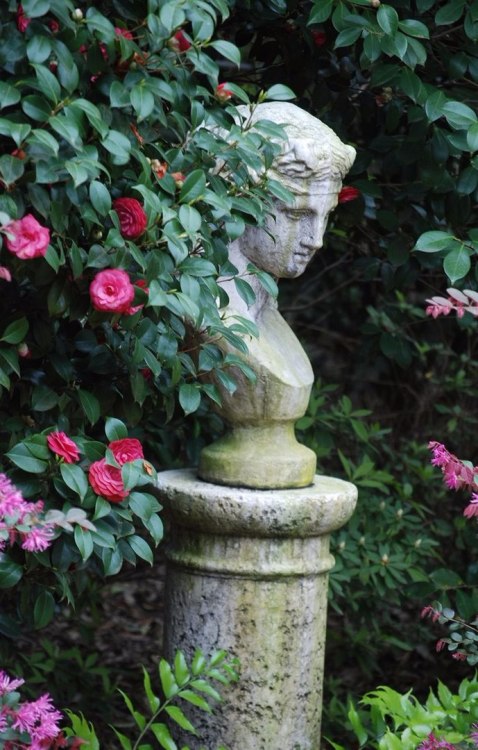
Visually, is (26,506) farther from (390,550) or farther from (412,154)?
(390,550)

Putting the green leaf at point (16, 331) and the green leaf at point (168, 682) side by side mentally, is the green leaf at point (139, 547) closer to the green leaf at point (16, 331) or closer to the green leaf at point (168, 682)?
the green leaf at point (168, 682)

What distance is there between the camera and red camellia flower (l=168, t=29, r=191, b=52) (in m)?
2.27

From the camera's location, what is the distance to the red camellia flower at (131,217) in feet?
7.36

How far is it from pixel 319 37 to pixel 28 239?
1.43 metres

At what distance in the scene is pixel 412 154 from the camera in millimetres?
3113

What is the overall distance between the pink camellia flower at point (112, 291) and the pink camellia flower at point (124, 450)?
310 mm

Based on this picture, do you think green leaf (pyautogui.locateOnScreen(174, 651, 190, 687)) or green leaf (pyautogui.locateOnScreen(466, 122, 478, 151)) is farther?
green leaf (pyautogui.locateOnScreen(466, 122, 478, 151))

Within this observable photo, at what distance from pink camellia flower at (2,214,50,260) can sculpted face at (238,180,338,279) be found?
0.79 metres

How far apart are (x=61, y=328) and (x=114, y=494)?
18.5 inches

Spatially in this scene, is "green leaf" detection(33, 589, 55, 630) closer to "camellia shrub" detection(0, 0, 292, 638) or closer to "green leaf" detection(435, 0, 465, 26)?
"camellia shrub" detection(0, 0, 292, 638)


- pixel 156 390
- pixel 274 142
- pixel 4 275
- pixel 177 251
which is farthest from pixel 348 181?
pixel 4 275

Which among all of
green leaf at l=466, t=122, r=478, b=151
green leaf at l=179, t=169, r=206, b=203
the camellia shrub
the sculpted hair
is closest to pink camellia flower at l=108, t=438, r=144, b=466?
the camellia shrub

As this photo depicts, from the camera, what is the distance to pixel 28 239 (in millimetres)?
2049

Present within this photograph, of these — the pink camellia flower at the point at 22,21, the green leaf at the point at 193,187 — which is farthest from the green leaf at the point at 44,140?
the green leaf at the point at 193,187
